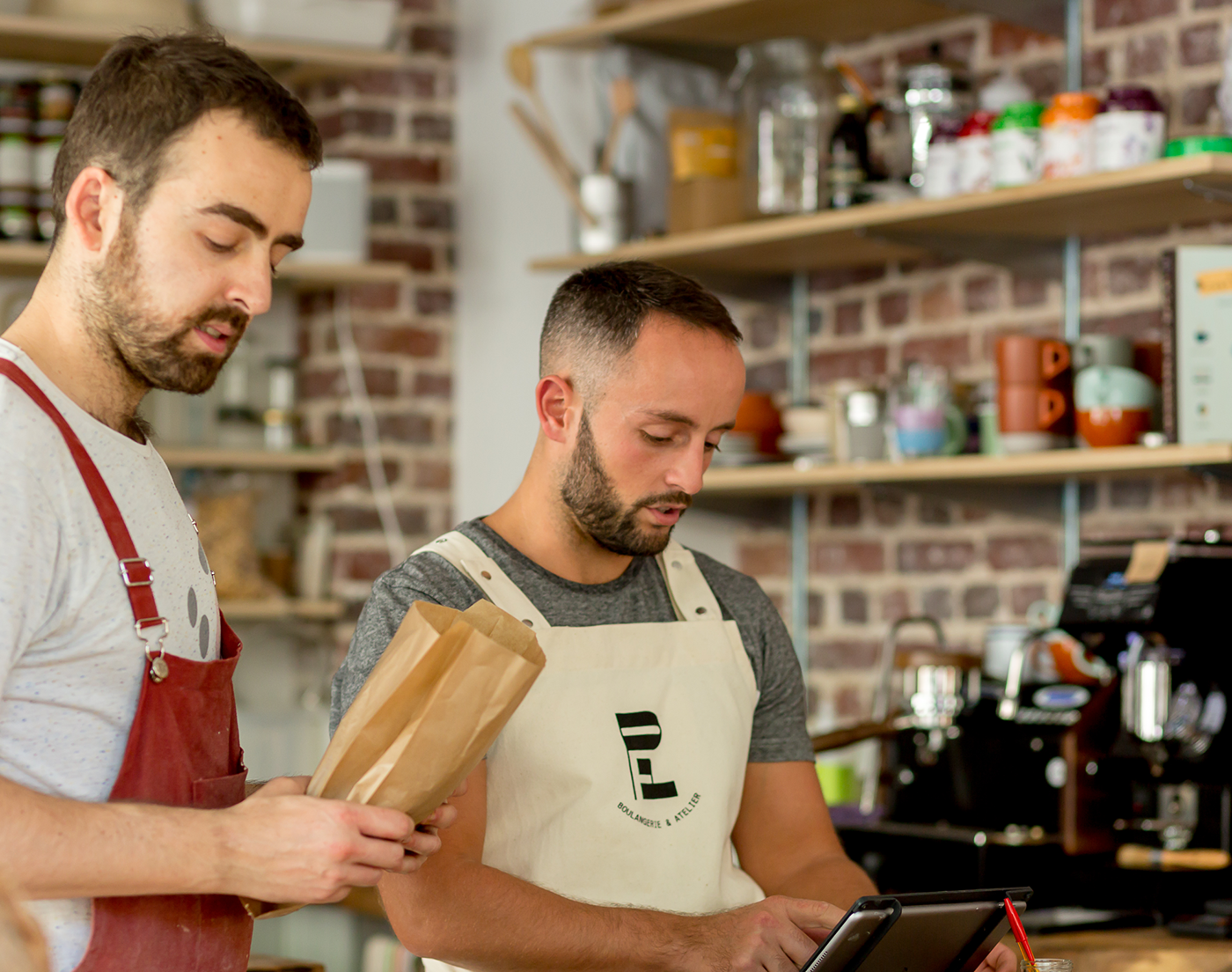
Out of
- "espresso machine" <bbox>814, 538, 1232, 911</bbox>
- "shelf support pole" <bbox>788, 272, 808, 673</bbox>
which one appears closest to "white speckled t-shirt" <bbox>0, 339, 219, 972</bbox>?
"espresso machine" <bbox>814, 538, 1232, 911</bbox>

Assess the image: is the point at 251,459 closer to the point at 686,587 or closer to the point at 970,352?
the point at 970,352

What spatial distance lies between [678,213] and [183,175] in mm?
1839

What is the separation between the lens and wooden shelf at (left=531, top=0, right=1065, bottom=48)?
2658 millimetres

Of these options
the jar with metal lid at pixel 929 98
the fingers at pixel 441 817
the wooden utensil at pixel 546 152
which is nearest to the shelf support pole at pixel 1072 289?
the jar with metal lid at pixel 929 98

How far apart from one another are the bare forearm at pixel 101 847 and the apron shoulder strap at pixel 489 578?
54 centimetres

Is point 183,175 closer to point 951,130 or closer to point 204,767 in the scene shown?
point 204,767

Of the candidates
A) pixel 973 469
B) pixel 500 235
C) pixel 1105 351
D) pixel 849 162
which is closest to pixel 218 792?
pixel 973 469

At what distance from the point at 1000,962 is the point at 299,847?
740mm

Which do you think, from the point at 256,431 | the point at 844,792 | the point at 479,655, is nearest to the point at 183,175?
the point at 479,655

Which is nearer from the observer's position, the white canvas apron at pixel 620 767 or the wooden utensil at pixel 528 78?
the white canvas apron at pixel 620 767

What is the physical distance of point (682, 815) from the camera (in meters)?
1.65

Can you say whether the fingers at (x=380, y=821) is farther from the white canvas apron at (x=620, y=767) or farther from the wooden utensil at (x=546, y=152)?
the wooden utensil at (x=546, y=152)

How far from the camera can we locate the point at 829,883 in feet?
5.63

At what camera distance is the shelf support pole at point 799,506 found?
3.07 meters
